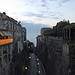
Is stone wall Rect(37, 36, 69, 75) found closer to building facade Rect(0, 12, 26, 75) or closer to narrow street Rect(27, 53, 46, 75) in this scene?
narrow street Rect(27, 53, 46, 75)

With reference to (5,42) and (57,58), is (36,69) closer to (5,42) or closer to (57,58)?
(57,58)

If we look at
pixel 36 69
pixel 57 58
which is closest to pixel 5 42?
pixel 57 58

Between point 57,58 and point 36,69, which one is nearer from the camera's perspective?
point 57,58

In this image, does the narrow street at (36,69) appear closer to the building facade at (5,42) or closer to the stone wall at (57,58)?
the stone wall at (57,58)

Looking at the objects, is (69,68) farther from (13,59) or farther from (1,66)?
(13,59)

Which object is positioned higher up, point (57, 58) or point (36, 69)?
point (57, 58)

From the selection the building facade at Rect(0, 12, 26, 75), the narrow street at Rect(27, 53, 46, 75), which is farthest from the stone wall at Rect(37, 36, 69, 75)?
the building facade at Rect(0, 12, 26, 75)

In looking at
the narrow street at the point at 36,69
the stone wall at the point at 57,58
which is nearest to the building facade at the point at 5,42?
the stone wall at the point at 57,58

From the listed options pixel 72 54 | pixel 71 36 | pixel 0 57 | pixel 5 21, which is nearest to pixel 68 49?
pixel 72 54

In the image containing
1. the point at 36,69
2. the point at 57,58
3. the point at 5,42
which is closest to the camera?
the point at 5,42

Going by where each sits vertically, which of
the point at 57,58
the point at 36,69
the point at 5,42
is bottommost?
the point at 36,69

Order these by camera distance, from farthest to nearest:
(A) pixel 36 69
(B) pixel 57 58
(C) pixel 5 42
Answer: (A) pixel 36 69 → (B) pixel 57 58 → (C) pixel 5 42

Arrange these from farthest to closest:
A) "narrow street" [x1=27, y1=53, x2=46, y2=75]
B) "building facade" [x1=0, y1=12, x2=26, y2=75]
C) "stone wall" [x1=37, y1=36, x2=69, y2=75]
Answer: "narrow street" [x1=27, y1=53, x2=46, y2=75]
"stone wall" [x1=37, y1=36, x2=69, y2=75]
"building facade" [x1=0, y1=12, x2=26, y2=75]

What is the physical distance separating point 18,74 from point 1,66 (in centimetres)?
1204
